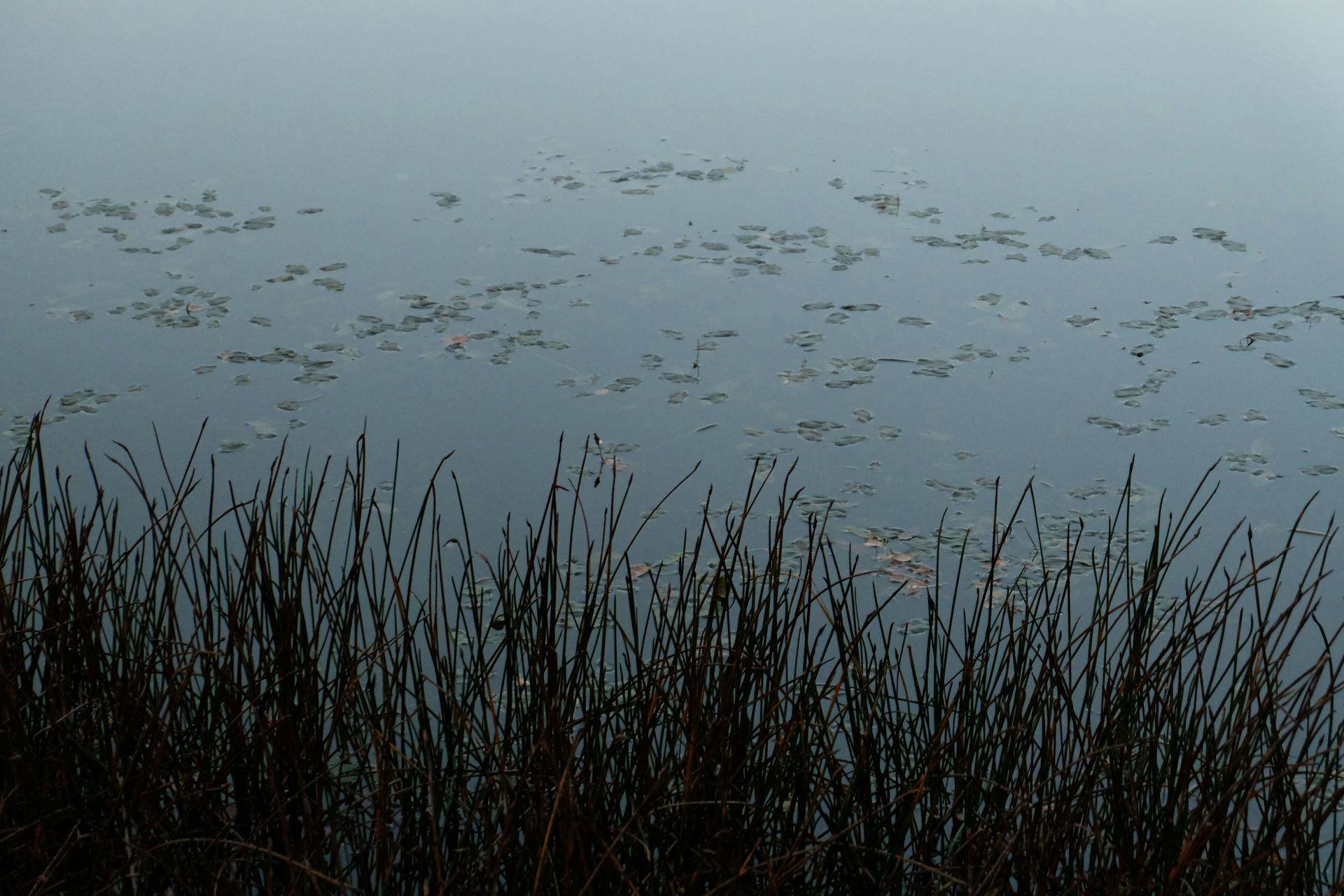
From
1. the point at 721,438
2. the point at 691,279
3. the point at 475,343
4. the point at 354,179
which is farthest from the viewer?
the point at 354,179

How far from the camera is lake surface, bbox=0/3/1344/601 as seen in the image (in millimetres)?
5508

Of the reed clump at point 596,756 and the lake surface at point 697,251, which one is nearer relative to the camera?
the reed clump at point 596,756

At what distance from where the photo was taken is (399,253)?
7496 mm

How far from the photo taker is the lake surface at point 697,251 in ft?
18.1

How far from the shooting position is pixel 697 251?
298 inches

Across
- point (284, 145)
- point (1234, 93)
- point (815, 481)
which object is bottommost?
point (815, 481)

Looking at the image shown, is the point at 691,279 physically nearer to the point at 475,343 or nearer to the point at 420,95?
the point at 475,343

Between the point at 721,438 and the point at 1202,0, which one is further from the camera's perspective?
the point at 1202,0

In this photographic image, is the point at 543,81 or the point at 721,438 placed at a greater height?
the point at 543,81

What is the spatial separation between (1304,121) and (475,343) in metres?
6.90

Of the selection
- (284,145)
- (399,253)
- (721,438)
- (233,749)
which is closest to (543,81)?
(284,145)

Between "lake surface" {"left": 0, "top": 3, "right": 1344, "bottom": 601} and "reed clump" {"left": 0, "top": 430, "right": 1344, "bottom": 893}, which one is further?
"lake surface" {"left": 0, "top": 3, "right": 1344, "bottom": 601}

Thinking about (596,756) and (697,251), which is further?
(697,251)

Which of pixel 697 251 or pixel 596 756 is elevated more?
pixel 697 251
